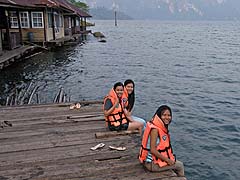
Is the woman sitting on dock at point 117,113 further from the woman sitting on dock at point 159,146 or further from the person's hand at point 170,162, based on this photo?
the person's hand at point 170,162

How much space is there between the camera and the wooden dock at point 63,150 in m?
4.87

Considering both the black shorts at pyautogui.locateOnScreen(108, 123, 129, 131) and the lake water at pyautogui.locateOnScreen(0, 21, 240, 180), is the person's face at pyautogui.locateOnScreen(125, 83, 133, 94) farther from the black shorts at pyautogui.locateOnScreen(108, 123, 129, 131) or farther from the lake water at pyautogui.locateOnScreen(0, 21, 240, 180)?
the lake water at pyautogui.locateOnScreen(0, 21, 240, 180)

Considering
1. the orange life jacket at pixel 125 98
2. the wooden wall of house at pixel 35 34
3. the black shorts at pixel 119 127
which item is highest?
the wooden wall of house at pixel 35 34

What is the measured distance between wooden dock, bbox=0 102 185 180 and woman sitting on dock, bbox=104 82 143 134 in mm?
293

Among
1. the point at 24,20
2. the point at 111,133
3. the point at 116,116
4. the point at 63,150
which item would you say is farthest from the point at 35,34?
the point at 63,150

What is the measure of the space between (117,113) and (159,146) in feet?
5.97

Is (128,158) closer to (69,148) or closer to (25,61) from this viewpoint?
(69,148)

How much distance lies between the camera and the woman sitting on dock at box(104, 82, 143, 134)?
623cm

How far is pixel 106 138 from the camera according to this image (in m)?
6.32

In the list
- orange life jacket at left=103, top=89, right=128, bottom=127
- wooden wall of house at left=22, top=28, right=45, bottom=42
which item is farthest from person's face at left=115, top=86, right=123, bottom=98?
wooden wall of house at left=22, top=28, right=45, bottom=42

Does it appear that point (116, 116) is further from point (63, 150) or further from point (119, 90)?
point (63, 150)

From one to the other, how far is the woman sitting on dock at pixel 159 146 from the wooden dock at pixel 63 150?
141mm

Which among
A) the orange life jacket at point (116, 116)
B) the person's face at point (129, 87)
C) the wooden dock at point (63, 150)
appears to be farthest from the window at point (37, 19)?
the orange life jacket at point (116, 116)

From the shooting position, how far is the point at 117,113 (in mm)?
6445
